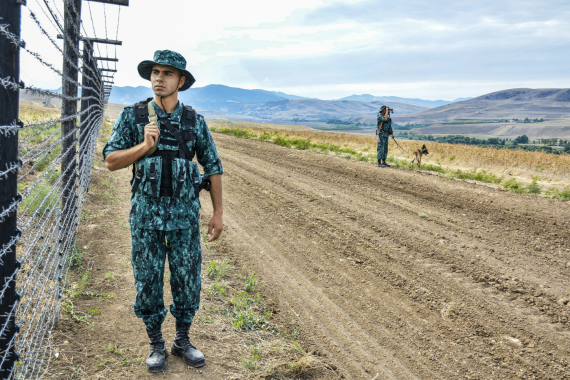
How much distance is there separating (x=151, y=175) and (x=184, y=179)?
8.8 inches

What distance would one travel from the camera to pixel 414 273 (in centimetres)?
539

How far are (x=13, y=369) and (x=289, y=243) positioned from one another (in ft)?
14.8

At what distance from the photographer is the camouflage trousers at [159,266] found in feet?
9.19

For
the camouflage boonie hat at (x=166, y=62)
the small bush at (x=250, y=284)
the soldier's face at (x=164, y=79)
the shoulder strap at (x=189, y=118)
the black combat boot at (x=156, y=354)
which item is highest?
the camouflage boonie hat at (x=166, y=62)

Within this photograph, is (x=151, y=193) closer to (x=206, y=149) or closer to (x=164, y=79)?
(x=206, y=149)

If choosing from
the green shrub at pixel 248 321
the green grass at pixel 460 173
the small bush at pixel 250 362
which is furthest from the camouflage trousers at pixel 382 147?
the small bush at pixel 250 362

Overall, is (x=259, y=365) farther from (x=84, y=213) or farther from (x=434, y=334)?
(x=84, y=213)

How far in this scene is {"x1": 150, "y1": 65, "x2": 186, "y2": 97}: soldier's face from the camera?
110 inches

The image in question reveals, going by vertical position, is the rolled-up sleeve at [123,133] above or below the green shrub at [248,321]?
above

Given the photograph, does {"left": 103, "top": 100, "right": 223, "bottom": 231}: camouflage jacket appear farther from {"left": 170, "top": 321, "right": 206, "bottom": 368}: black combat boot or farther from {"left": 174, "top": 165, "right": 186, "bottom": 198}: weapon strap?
{"left": 170, "top": 321, "right": 206, "bottom": 368}: black combat boot

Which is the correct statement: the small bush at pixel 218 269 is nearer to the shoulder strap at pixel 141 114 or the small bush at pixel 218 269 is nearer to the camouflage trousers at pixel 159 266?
the camouflage trousers at pixel 159 266

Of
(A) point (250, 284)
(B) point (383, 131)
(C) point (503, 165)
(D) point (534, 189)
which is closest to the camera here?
(A) point (250, 284)

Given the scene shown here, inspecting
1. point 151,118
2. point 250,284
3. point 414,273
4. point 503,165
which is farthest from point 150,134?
point 503,165

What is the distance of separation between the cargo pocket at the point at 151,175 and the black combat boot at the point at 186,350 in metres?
1.08
